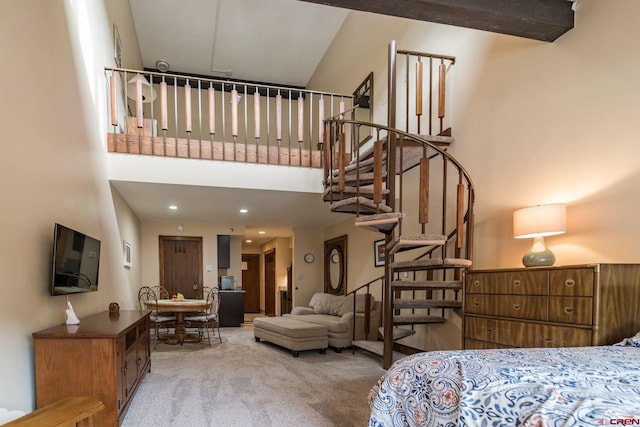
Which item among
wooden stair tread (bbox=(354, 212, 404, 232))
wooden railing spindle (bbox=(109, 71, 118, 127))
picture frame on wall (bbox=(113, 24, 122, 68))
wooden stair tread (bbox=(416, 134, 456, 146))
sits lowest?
wooden stair tread (bbox=(354, 212, 404, 232))

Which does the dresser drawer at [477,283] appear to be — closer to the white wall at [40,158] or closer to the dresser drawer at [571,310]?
the dresser drawer at [571,310]

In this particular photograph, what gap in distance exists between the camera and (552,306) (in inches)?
90.9

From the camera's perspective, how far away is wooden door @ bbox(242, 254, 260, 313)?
11.7 meters

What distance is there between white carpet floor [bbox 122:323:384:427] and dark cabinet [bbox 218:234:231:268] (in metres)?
3.13

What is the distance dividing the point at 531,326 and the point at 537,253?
21.5 inches

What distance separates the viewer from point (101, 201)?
4.05 meters

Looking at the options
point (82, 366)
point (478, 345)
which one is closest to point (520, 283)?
point (478, 345)

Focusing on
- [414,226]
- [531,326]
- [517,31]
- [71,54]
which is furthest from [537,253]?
[71,54]

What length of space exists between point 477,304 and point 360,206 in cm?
146

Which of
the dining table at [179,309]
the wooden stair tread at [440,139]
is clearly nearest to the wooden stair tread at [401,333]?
the wooden stair tread at [440,139]

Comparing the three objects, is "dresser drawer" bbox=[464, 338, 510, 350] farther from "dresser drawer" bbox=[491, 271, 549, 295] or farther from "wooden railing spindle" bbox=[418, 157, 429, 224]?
"wooden railing spindle" bbox=[418, 157, 429, 224]

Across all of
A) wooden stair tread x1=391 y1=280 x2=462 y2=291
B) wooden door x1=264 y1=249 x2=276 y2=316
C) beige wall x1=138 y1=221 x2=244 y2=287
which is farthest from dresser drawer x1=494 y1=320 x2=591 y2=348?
wooden door x1=264 y1=249 x2=276 y2=316

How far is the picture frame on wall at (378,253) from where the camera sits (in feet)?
18.6

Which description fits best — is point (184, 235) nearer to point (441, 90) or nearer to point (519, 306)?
point (441, 90)
